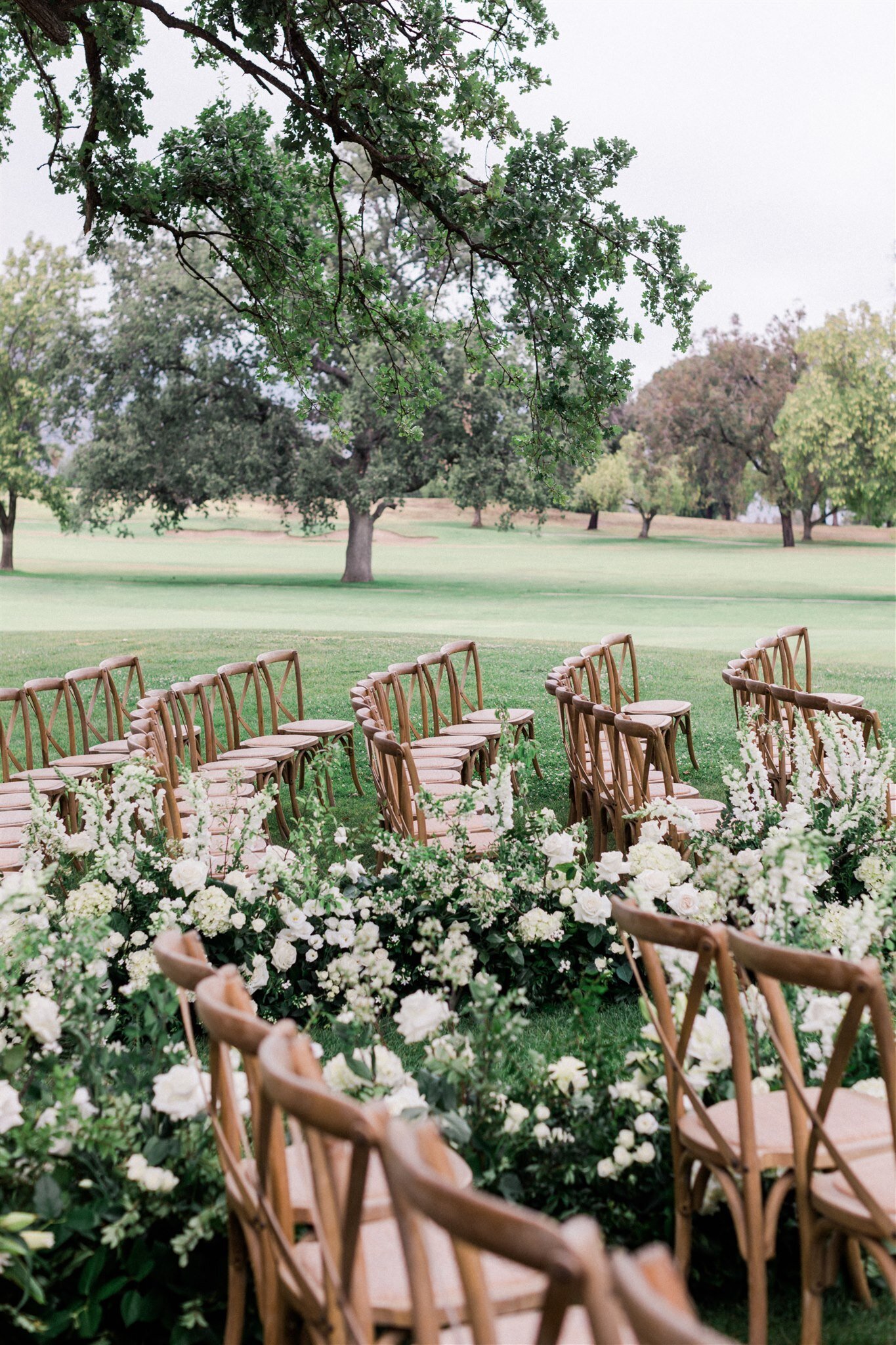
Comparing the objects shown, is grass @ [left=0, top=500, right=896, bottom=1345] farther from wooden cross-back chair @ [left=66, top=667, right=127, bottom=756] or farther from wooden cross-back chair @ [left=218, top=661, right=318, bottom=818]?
wooden cross-back chair @ [left=66, top=667, right=127, bottom=756]

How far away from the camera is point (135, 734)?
6379mm

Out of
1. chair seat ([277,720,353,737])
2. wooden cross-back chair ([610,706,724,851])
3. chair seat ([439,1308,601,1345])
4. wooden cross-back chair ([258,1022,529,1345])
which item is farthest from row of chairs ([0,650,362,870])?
chair seat ([439,1308,601,1345])

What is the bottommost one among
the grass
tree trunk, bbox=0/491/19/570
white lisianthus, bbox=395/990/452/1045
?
the grass

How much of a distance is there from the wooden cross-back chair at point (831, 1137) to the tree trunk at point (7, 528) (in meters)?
44.6

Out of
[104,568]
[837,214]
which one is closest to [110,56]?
[104,568]

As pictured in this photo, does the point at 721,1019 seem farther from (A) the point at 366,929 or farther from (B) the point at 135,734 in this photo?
(B) the point at 135,734

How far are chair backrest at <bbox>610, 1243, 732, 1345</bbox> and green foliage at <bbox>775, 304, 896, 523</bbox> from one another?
42.7 metres

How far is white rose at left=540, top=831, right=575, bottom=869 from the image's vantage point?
516cm

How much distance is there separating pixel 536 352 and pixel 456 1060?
861 centimetres

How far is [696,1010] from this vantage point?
2.69 metres

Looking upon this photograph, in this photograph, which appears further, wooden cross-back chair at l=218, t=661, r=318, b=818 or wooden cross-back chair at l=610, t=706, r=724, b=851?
wooden cross-back chair at l=218, t=661, r=318, b=818

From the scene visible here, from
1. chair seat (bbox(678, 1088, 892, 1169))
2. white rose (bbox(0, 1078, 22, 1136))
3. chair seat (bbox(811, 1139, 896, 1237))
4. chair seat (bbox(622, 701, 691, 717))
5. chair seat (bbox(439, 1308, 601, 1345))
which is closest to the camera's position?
chair seat (bbox(439, 1308, 601, 1345))

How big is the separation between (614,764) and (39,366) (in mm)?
42707

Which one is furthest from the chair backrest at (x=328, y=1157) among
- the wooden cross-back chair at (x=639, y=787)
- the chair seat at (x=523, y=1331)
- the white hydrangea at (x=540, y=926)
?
the wooden cross-back chair at (x=639, y=787)
